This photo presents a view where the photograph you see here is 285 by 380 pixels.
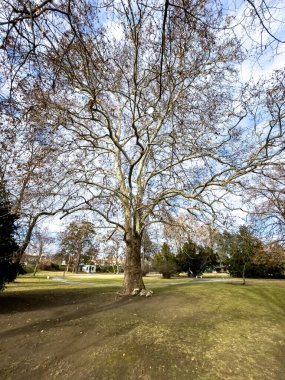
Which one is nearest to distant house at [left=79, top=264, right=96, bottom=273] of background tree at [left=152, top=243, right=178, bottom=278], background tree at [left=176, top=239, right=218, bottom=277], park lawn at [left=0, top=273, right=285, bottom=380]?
background tree at [left=152, top=243, right=178, bottom=278]

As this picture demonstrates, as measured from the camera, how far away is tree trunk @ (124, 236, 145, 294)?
468 inches

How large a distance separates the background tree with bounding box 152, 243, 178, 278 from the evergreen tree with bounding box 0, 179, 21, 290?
2423 cm

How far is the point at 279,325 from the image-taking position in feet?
24.5

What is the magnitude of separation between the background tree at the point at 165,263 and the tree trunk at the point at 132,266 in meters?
21.0

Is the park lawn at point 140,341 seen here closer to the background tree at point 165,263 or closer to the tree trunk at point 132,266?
the tree trunk at point 132,266

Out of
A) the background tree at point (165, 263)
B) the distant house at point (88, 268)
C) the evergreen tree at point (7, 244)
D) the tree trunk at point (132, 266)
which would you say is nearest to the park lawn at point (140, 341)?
the evergreen tree at point (7, 244)

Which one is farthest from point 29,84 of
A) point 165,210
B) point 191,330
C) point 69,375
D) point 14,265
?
point 165,210

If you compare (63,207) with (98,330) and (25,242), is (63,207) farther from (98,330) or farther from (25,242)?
(98,330)

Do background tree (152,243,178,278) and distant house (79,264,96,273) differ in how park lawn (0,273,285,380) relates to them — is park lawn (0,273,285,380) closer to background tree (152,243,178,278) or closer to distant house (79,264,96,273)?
background tree (152,243,178,278)

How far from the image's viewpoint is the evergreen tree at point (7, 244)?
32.2ft

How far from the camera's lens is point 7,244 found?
9.95 meters

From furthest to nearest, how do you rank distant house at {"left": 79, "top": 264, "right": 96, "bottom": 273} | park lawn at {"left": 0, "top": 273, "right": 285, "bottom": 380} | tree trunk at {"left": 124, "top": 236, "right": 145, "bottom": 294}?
distant house at {"left": 79, "top": 264, "right": 96, "bottom": 273} → tree trunk at {"left": 124, "top": 236, "right": 145, "bottom": 294} → park lawn at {"left": 0, "top": 273, "right": 285, "bottom": 380}

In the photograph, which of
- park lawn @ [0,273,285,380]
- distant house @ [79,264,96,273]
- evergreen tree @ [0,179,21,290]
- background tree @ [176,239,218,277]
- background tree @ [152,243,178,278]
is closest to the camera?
park lawn @ [0,273,285,380]

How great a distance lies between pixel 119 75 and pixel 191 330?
28.9 ft
